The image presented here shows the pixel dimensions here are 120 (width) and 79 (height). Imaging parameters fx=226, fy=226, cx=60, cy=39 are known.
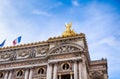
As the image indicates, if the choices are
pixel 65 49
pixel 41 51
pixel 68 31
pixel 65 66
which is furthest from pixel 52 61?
pixel 68 31

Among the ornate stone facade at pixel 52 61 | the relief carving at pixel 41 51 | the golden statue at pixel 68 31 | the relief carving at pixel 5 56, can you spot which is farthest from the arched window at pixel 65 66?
the relief carving at pixel 5 56

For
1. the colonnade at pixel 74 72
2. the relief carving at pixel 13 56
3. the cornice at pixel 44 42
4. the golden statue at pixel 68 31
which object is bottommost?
the colonnade at pixel 74 72

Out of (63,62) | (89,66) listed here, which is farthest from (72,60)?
(89,66)

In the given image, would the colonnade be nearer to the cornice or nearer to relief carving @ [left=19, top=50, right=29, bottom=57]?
relief carving @ [left=19, top=50, right=29, bottom=57]

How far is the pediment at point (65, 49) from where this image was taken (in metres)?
35.5

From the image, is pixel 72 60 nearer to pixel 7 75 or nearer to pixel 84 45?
pixel 84 45

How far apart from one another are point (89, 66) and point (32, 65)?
10.1 metres

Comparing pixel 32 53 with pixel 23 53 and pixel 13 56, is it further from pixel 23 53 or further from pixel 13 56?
pixel 13 56

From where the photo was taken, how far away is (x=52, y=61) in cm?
3556

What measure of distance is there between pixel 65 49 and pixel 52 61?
9.36 feet

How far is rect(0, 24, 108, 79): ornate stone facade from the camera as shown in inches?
1348

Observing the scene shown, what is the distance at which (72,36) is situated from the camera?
122 ft

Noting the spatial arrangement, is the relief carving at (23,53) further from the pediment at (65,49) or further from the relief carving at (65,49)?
the relief carving at (65,49)

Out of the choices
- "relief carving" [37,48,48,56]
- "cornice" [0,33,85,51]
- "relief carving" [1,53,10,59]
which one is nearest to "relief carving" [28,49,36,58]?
"relief carving" [37,48,48,56]
